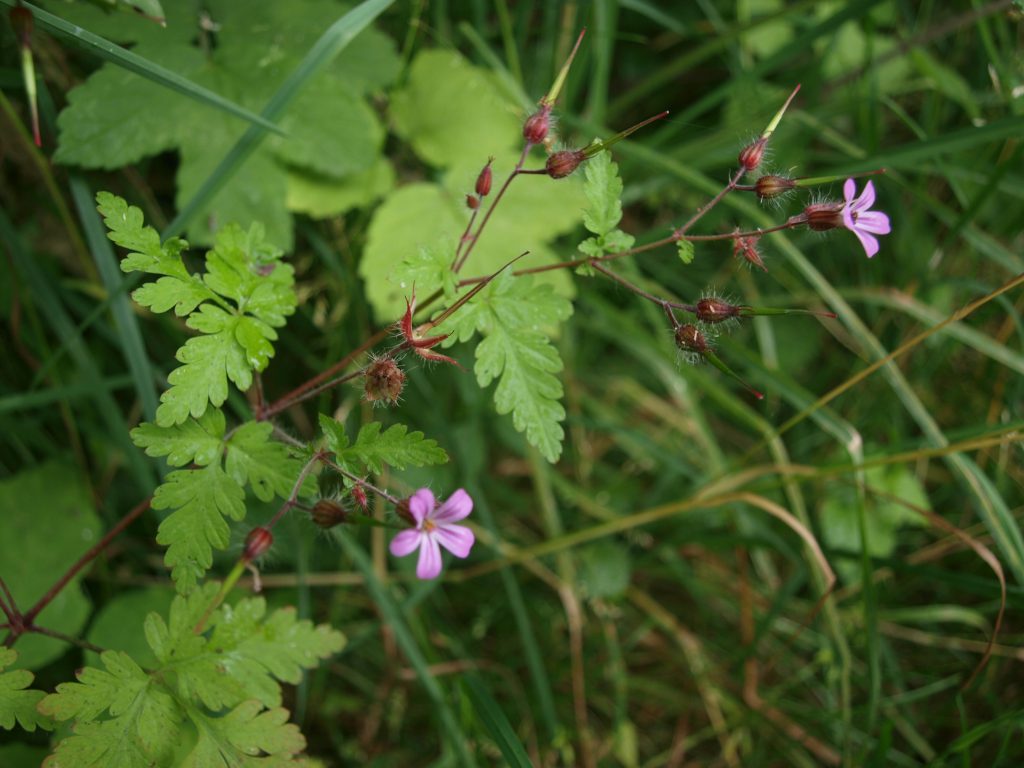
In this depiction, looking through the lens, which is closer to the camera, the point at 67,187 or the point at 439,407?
the point at 67,187

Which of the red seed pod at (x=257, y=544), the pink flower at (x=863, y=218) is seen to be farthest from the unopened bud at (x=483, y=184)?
the red seed pod at (x=257, y=544)

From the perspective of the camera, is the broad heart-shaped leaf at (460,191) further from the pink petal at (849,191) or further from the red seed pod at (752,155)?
the pink petal at (849,191)

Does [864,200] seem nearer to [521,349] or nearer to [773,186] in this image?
[773,186]

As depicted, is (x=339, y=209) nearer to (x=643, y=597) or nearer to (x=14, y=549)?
(x=14, y=549)

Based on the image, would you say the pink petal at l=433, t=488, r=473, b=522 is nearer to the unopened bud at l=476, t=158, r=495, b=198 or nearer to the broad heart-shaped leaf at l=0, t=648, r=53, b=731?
the unopened bud at l=476, t=158, r=495, b=198

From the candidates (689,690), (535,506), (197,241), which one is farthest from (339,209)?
(689,690)

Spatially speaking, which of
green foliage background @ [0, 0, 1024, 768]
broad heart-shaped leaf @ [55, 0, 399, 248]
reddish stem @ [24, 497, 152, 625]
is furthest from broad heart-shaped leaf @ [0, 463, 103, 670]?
broad heart-shaped leaf @ [55, 0, 399, 248]
